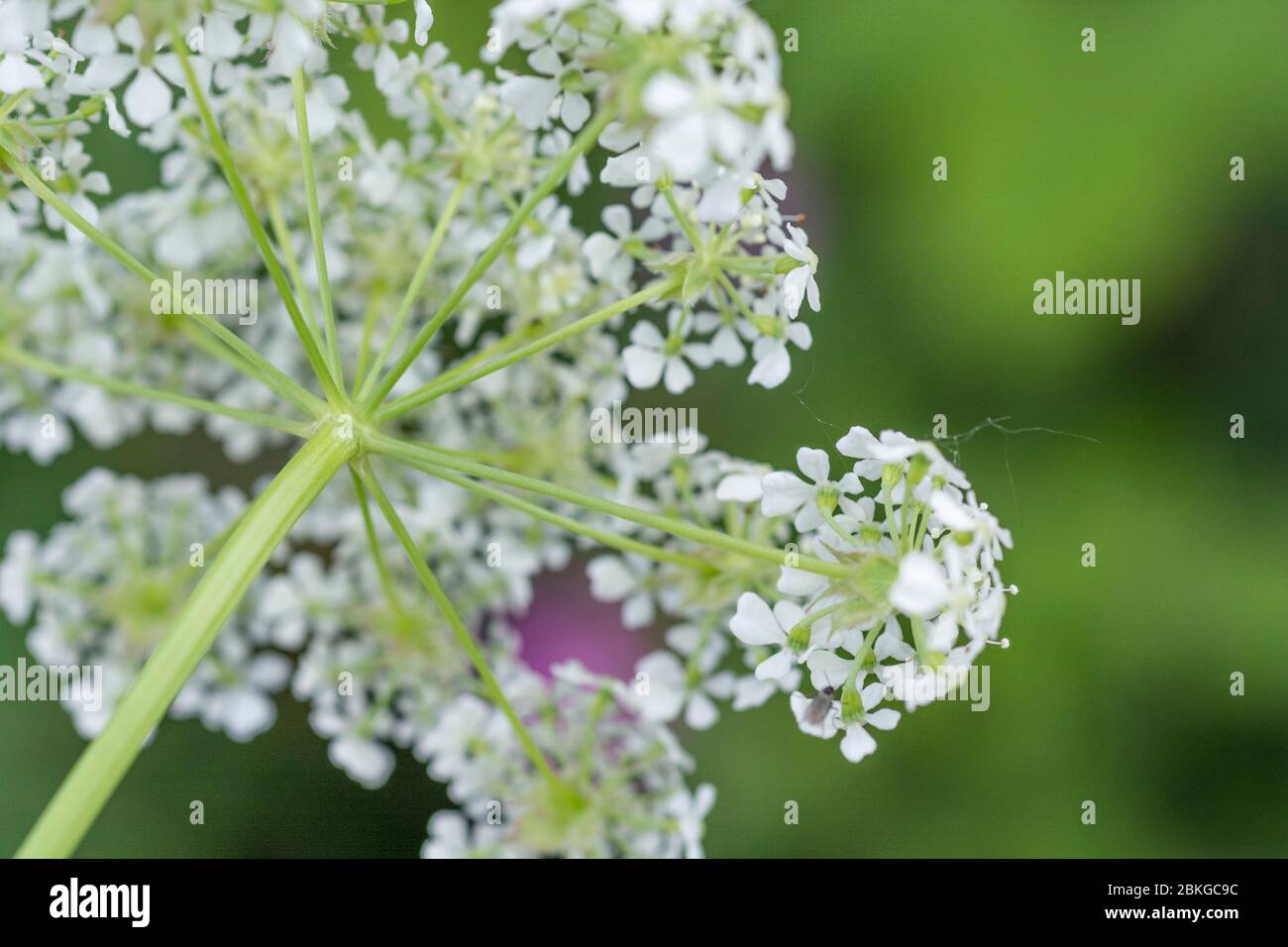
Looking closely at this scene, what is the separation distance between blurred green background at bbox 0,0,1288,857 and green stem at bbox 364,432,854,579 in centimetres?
147

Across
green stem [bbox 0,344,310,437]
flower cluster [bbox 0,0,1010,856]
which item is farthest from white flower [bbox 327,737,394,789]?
green stem [bbox 0,344,310,437]

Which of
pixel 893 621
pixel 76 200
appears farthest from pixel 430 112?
pixel 893 621

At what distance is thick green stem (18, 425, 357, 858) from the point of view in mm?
1066

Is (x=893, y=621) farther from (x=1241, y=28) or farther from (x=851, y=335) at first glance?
(x=1241, y=28)

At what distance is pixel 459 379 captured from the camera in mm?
1317

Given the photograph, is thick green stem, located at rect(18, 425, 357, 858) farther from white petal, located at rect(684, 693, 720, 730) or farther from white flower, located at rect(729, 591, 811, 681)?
white petal, located at rect(684, 693, 720, 730)

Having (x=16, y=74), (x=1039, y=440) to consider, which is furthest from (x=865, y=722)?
(x=1039, y=440)

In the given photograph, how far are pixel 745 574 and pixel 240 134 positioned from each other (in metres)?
1.19

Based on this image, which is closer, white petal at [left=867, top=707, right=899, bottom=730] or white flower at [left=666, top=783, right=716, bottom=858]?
white petal at [left=867, top=707, right=899, bottom=730]

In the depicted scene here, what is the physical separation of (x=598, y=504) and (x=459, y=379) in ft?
0.77

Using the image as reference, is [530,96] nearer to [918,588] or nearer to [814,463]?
[814,463]

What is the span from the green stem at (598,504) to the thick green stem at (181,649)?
7cm

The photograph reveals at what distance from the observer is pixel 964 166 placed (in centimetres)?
283

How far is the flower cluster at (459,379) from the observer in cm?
123
